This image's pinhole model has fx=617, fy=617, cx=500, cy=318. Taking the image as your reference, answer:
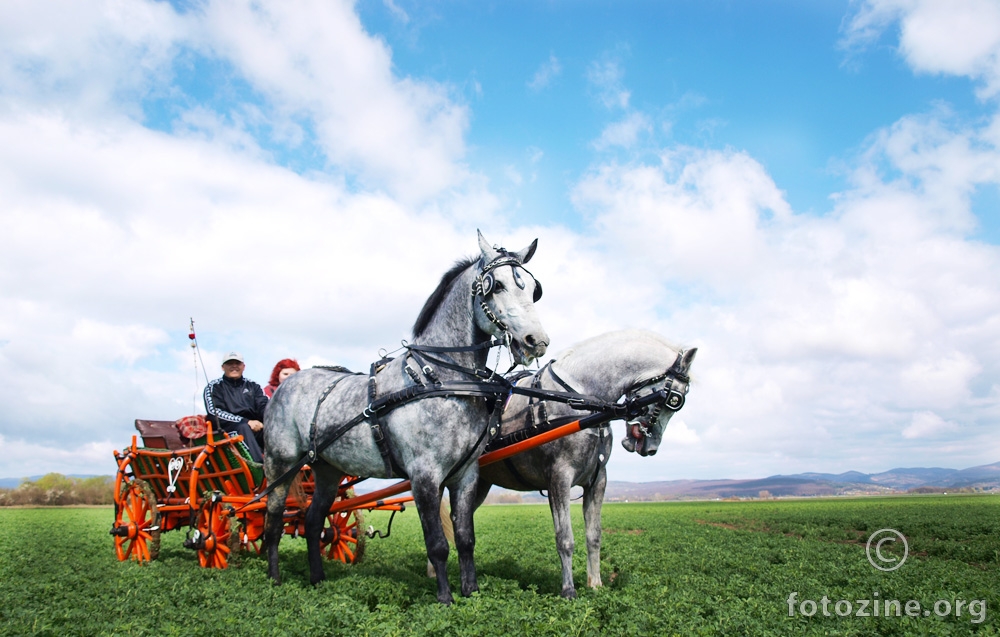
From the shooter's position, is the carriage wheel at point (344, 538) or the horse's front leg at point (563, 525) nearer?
the horse's front leg at point (563, 525)

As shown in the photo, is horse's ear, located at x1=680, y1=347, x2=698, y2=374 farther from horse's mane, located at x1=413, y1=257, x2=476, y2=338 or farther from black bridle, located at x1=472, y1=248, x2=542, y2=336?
horse's mane, located at x1=413, y1=257, x2=476, y2=338

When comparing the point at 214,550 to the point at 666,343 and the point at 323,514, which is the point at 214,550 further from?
the point at 666,343

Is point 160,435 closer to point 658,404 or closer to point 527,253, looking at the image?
point 527,253

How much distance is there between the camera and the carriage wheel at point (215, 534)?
8172mm

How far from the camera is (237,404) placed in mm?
9180

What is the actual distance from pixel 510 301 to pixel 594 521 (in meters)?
3.10

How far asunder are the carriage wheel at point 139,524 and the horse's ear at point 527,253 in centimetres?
690

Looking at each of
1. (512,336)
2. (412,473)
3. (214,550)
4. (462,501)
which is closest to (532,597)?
(462,501)

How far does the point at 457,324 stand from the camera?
6297 millimetres

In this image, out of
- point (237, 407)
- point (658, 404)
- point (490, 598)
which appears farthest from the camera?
point (237, 407)

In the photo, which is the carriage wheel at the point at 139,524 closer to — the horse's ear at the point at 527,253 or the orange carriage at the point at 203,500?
the orange carriage at the point at 203,500

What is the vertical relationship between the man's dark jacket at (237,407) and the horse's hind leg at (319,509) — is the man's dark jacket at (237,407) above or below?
above

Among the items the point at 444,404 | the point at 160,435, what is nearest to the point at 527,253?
the point at 444,404

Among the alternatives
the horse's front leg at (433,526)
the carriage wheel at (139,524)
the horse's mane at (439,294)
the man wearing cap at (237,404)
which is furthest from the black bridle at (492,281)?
the carriage wheel at (139,524)
